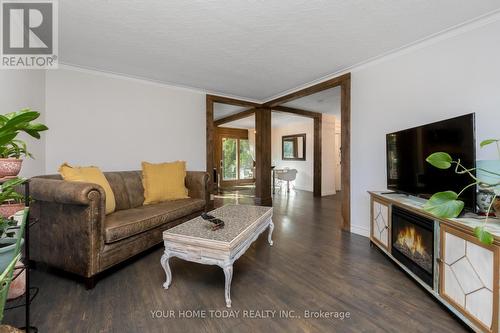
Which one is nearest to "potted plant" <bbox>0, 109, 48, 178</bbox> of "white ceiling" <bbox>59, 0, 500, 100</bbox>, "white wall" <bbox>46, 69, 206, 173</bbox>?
"white ceiling" <bbox>59, 0, 500, 100</bbox>

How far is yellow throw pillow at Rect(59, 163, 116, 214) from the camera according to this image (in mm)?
2232

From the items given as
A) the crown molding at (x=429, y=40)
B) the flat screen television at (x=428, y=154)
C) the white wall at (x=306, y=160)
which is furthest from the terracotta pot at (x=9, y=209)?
the white wall at (x=306, y=160)

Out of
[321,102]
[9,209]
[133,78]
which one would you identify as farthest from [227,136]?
[9,209]

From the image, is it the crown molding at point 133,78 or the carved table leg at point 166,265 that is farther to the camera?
the crown molding at point 133,78

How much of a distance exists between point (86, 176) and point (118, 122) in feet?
4.65

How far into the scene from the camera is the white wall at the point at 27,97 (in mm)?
1969

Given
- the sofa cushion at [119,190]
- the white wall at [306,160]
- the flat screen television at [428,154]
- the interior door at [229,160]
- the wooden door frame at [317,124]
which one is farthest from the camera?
the interior door at [229,160]

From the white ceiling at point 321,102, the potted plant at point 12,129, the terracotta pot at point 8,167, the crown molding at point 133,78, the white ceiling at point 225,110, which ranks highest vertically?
the white ceiling at point 225,110

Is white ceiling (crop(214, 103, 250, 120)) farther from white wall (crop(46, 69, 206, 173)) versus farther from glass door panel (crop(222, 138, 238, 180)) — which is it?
glass door panel (crop(222, 138, 238, 180))

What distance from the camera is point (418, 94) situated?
253 cm

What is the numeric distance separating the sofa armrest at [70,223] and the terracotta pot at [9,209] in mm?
438

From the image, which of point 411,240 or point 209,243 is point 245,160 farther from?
point 209,243

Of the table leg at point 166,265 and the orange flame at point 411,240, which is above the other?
the orange flame at point 411,240

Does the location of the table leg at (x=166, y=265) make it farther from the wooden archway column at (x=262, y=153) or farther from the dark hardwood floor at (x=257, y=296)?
the wooden archway column at (x=262, y=153)
